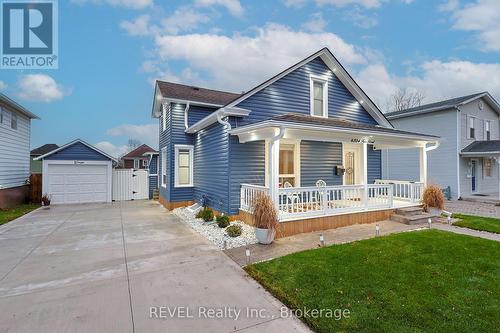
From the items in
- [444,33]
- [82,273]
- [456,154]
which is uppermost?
[444,33]

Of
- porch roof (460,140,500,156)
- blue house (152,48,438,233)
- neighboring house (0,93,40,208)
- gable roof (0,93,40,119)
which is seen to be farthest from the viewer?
porch roof (460,140,500,156)

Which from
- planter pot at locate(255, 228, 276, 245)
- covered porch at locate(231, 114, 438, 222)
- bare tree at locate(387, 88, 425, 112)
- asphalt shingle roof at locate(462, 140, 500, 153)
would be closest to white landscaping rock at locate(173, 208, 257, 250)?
planter pot at locate(255, 228, 276, 245)

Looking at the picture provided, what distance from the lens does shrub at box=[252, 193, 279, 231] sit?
20.4 feet

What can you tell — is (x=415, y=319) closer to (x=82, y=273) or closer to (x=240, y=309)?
(x=240, y=309)

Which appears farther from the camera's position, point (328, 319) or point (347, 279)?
point (347, 279)

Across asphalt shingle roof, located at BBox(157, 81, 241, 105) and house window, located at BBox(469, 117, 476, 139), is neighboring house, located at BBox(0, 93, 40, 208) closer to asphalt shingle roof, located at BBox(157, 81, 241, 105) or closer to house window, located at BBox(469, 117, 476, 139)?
asphalt shingle roof, located at BBox(157, 81, 241, 105)

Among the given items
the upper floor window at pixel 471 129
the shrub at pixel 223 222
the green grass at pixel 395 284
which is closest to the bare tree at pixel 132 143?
the shrub at pixel 223 222

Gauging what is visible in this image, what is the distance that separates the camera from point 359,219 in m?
8.42

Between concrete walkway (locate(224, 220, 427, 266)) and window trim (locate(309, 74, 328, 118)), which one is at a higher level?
window trim (locate(309, 74, 328, 118))

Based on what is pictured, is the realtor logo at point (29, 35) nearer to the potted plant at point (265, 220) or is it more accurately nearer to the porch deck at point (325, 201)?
the porch deck at point (325, 201)

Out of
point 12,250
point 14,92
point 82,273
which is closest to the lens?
point 82,273

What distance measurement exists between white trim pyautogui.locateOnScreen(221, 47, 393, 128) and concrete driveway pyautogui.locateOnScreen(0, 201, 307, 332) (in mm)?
5419

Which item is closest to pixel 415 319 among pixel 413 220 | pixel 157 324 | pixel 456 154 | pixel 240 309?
pixel 240 309

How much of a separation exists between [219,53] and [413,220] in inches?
656
